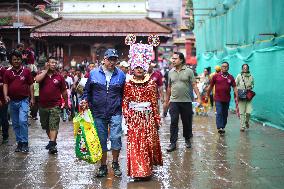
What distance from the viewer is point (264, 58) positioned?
13.0m

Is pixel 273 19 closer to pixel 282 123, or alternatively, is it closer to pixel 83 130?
pixel 282 123

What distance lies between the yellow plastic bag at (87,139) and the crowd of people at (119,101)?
0.40ft

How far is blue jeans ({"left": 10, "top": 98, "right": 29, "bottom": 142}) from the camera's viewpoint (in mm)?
8758

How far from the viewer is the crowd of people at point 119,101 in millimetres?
6824

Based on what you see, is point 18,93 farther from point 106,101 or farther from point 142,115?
point 142,115

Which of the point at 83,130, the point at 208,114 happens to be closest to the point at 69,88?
the point at 208,114

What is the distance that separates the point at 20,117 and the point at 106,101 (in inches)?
103

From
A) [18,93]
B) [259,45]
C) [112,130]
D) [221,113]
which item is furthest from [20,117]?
[259,45]

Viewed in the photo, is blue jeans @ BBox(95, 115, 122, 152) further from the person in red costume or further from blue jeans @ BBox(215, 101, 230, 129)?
blue jeans @ BBox(215, 101, 230, 129)

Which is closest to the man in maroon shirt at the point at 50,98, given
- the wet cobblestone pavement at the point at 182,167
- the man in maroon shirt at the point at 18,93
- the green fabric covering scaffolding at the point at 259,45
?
the man in maroon shirt at the point at 18,93

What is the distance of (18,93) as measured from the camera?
28.6 feet

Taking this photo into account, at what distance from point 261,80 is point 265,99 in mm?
694

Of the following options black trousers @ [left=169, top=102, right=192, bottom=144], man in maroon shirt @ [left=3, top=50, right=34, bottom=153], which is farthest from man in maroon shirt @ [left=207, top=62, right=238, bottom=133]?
man in maroon shirt @ [left=3, top=50, right=34, bottom=153]

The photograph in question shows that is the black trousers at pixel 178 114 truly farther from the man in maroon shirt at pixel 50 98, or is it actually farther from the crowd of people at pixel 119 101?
the man in maroon shirt at pixel 50 98
